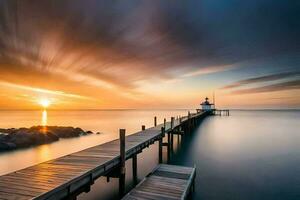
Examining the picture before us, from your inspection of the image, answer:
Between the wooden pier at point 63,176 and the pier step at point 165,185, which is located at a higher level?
the wooden pier at point 63,176

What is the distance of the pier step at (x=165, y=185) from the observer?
22.2 feet

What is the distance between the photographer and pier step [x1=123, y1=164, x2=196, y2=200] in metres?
6.76

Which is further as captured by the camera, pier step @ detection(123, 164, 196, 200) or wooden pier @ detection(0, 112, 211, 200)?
pier step @ detection(123, 164, 196, 200)

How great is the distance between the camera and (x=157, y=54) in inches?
682

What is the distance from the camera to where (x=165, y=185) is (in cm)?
758

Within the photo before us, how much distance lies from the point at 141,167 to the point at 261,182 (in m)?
7.94

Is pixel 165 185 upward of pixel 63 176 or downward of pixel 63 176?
downward

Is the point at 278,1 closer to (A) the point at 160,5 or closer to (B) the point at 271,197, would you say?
(A) the point at 160,5

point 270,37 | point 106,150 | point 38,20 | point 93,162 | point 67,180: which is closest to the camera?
point 67,180

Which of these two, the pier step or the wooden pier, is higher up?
the wooden pier

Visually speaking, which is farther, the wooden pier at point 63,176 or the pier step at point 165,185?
the pier step at point 165,185

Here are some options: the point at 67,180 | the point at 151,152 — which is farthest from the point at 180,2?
the point at 151,152

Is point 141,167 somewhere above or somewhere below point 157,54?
below

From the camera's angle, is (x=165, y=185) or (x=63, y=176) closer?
(x=63, y=176)
